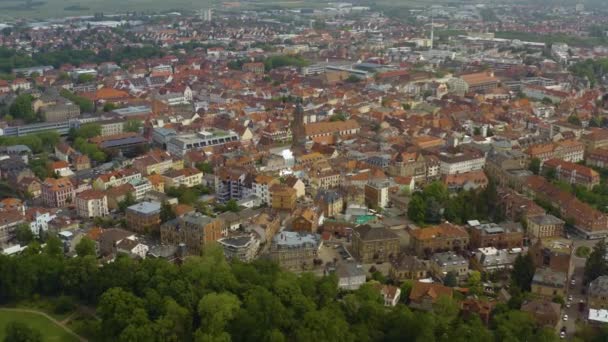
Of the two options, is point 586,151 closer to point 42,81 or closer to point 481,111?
point 481,111

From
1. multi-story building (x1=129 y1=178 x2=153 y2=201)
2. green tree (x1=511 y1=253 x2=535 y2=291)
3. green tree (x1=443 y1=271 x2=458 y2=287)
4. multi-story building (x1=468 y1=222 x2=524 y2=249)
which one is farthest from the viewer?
multi-story building (x1=129 y1=178 x2=153 y2=201)

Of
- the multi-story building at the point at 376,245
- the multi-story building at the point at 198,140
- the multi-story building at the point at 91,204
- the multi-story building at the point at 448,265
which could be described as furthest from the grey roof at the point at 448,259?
the multi-story building at the point at 198,140

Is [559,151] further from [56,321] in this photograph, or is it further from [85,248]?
[56,321]

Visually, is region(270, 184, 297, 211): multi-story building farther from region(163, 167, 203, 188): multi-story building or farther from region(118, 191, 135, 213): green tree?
region(118, 191, 135, 213): green tree

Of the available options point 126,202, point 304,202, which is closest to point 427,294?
point 304,202

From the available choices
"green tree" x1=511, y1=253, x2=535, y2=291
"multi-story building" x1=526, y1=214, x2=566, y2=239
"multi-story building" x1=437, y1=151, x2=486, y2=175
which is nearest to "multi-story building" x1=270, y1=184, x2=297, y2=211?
"multi-story building" x1=437, y1=151, x2=486, y2=175

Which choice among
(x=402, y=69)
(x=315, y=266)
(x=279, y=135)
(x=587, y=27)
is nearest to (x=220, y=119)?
(x=279, y=135)
